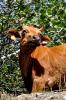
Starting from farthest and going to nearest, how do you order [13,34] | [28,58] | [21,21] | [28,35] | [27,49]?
[21,21] → [13,34] → [28,58] → [27,49] → [28,35]

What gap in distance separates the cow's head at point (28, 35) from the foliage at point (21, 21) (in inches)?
132

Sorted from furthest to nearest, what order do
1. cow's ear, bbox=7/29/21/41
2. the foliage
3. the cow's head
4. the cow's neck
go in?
the foliage < cow's ear, bbox=7/29/21/41 < the cow's neck < the cow's head

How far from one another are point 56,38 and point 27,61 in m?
4.26

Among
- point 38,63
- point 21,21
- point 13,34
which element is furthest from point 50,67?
point 21,21

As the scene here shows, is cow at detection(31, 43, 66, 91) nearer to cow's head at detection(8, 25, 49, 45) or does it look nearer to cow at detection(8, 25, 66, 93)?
cow at detection(8, 25, 66, 93)

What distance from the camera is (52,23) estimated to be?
13.7 metres

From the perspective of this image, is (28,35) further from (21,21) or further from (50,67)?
(21,21)

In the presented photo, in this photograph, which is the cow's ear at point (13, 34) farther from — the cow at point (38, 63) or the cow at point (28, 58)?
the cow at point (28, 58)

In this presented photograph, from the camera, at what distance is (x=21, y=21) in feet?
45.2

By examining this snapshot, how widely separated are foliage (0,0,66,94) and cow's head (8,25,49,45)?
3.36 metres

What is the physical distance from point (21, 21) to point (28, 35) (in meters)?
4.49

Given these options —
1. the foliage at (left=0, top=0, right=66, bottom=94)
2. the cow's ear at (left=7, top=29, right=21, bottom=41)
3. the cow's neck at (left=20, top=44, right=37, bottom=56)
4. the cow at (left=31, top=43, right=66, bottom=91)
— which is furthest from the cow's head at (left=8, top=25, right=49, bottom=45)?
the foliage at (left=0, top=0, right=66, bottom=94)

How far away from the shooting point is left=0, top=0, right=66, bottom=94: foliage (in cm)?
1369

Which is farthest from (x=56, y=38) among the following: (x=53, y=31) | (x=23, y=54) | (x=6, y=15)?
(x=23, y=54)
